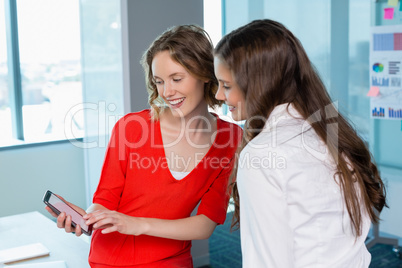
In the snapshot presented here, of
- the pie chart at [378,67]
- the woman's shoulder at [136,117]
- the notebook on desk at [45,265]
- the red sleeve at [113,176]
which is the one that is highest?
the pie chart at [378,67]

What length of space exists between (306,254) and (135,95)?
6.58 ft

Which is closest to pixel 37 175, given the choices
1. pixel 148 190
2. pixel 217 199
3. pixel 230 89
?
pixel 148 190

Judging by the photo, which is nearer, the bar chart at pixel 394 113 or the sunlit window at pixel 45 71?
the bar chart at pixel 394 113

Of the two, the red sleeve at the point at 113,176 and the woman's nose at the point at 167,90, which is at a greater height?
the woman's nose at the point at 167,90

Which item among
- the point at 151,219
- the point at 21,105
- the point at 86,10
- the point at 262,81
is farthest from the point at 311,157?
the point at 21,105

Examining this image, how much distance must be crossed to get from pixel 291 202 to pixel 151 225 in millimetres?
665

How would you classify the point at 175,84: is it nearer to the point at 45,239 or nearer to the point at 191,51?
the point at 191,51

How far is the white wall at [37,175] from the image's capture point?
423 cm

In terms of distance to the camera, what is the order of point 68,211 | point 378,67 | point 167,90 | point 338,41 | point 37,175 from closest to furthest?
point 68,211 < point 167,90 < point 378,67 < point 338,41 < point 37,175

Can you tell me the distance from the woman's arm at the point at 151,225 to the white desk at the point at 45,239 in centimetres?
23

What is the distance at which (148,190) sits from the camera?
5.77 feet

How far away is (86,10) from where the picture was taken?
10.5ft

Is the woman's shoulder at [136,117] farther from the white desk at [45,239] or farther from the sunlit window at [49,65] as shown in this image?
the sunlit window at [49,65]

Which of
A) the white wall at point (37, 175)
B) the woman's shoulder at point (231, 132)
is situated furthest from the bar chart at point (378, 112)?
the white wall at point (37, 175)
